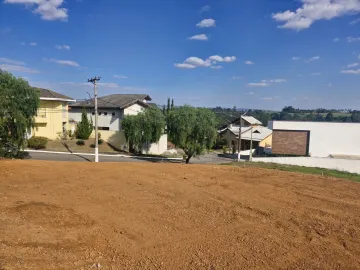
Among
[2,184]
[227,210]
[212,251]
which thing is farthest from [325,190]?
[2,184]

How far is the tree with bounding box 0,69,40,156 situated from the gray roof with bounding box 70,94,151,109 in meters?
17.1

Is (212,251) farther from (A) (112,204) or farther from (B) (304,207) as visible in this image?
(B) (304,207)

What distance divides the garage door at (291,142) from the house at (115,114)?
15570 mm

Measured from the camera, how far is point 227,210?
952 cm

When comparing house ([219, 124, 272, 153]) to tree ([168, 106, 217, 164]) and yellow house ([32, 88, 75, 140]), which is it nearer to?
tree ([168, 106, 217, 164])

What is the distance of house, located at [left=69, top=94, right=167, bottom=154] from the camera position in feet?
111

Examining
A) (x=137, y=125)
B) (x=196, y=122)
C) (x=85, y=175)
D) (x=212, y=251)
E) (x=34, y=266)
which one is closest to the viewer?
(x=34, y=266)

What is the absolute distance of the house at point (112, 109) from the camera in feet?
121

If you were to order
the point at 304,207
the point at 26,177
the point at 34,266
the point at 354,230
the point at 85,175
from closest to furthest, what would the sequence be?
the point at 34,266 < the point at 354,230 < the point at 304,207 < the point at 26,177 < the point at 85,175

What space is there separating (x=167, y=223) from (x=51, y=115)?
2948cm

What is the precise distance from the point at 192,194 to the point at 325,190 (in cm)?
650

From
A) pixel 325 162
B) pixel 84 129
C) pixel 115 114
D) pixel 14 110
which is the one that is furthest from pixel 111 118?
pixel 325 162

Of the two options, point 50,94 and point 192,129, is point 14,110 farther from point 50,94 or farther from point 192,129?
point 50,94

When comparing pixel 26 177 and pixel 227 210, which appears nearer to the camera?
pixel 227 210
